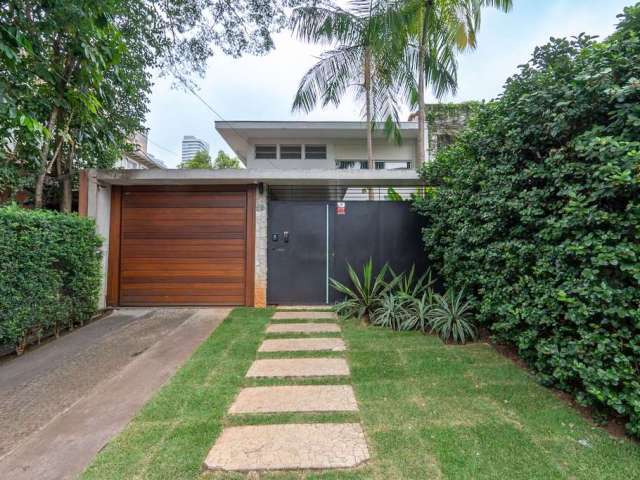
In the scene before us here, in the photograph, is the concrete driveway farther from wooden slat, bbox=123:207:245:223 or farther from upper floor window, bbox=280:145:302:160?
upper floor window, bbox=280:145:302:160

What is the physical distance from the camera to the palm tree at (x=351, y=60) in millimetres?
6391

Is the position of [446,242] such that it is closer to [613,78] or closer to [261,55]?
[613,78]

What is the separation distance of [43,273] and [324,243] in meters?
3.87

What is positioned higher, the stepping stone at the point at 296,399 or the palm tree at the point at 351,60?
the palm tree at the point at 351,60

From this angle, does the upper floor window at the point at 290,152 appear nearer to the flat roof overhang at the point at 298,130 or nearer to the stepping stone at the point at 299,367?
the flat roof overhang at the point at 298,130

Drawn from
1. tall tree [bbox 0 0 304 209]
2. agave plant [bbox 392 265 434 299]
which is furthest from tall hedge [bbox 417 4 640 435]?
tall tree [bbox 0 0 304 209]

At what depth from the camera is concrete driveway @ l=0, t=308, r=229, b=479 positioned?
1.88 metres

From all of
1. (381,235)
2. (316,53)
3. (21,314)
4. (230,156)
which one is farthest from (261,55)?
(230,156)

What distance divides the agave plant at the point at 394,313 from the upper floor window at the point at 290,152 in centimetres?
621

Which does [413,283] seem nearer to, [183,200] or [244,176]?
[244,176]

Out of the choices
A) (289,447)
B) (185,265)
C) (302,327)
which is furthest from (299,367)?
(185,265)

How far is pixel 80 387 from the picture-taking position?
8.93 ft

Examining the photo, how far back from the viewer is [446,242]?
434 cm

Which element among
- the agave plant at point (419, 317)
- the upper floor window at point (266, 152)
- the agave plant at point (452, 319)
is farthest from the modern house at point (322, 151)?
the agave plant at point (452, 319)
